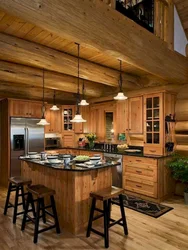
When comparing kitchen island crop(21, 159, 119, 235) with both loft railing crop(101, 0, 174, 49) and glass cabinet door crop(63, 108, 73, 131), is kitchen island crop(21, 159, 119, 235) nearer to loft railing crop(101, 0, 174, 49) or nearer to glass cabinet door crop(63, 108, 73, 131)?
loft railing crop(101, 0, 174, 49)

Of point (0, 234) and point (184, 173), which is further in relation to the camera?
point (184, 173)

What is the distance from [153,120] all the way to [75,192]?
101 inches

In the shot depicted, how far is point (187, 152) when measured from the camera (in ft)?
15.1

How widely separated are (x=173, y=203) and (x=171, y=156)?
100 cm

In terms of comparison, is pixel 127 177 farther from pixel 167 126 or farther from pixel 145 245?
pixel 145 245

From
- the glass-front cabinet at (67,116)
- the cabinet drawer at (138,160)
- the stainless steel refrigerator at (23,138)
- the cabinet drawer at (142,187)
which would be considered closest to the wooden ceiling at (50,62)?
the stainless steel refrigerator at (23,138)

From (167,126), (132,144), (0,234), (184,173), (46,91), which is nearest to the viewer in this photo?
(0,234)

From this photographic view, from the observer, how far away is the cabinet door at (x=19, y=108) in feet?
17.5

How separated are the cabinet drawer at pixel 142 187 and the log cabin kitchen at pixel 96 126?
0.07 feet

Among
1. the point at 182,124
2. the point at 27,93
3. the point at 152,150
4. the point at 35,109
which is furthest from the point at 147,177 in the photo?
the point at 27,93

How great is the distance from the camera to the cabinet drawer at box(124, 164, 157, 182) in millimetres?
4304

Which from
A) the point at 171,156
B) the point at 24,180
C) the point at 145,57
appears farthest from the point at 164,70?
the point at 24,180

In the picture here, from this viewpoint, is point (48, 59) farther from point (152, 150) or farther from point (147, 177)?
point (147, 177)

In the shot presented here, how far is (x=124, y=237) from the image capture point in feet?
9.47
